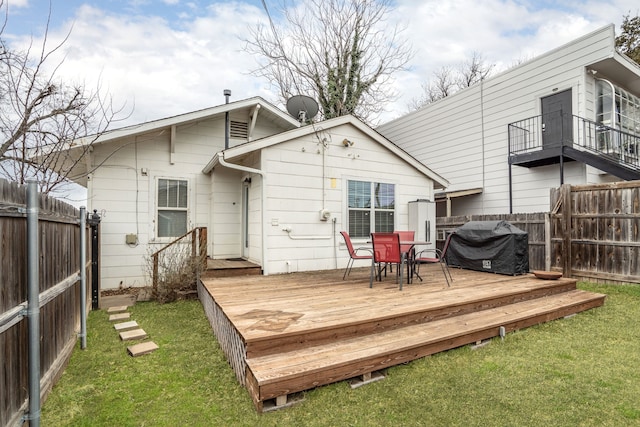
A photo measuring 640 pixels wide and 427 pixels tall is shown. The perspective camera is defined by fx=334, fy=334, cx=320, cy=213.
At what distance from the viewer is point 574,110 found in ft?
26.4

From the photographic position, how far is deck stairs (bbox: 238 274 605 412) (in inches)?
100

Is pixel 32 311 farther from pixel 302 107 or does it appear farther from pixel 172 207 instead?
pixel 302 107

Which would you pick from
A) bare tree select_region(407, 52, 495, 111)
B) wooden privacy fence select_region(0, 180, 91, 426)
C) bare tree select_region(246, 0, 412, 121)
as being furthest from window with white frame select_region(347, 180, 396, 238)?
bare tree select_region(407, 52, 495, 111)

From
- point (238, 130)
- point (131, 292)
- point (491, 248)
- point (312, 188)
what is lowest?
point (131, 292)

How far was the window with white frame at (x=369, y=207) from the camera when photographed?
7137 mm

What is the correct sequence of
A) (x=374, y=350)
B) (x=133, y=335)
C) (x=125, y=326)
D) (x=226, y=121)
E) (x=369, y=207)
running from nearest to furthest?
(x=374, y=350) → (x=133, y=335) → (x=125, y=326) → (x=369, y=207) → (x=226, y=121)

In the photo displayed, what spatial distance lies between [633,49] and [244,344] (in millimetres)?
19912

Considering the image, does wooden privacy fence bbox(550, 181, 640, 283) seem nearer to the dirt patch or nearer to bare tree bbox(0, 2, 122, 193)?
the dirt patch

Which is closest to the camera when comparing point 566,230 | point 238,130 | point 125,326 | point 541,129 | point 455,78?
point 125,326

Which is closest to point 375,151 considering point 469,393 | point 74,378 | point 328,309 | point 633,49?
point 328,309

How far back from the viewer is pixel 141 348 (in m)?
3.65

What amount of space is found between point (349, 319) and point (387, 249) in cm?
197

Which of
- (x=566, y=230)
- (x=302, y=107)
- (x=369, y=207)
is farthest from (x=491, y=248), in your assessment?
(x=302, y=107)

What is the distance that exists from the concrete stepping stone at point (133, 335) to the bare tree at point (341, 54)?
10938 millimetres
